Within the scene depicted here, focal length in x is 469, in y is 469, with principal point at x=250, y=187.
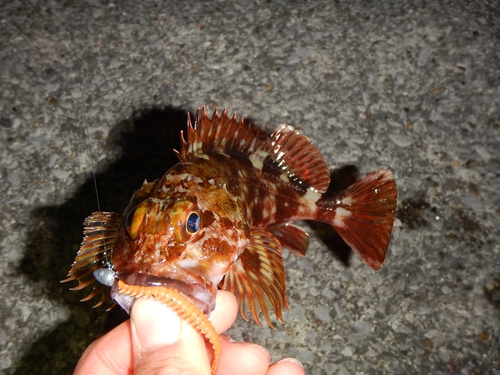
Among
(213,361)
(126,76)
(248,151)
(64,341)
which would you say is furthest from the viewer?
(126,76)

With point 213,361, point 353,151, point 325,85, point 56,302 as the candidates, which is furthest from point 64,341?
point 325,85

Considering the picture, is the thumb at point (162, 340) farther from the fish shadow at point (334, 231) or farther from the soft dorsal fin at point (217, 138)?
the fish shadow at point (334, 231)

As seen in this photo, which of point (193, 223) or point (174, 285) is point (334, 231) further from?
point (174, 285)

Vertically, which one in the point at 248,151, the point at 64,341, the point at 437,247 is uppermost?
the point at 248,151

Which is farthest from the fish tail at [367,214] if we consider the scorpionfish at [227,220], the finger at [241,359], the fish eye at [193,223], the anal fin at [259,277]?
the fish eye at [193,223]

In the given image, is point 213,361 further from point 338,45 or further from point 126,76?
point 338,45

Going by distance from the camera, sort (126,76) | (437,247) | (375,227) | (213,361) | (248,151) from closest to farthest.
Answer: (213,361) → (248,151) → (375,227) → (437,247) → (126,76)

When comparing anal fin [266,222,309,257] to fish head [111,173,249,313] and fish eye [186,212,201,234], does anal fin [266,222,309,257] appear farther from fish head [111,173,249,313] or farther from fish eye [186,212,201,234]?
fish eye [186,212,201,234]

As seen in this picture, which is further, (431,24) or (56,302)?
(431,24)
